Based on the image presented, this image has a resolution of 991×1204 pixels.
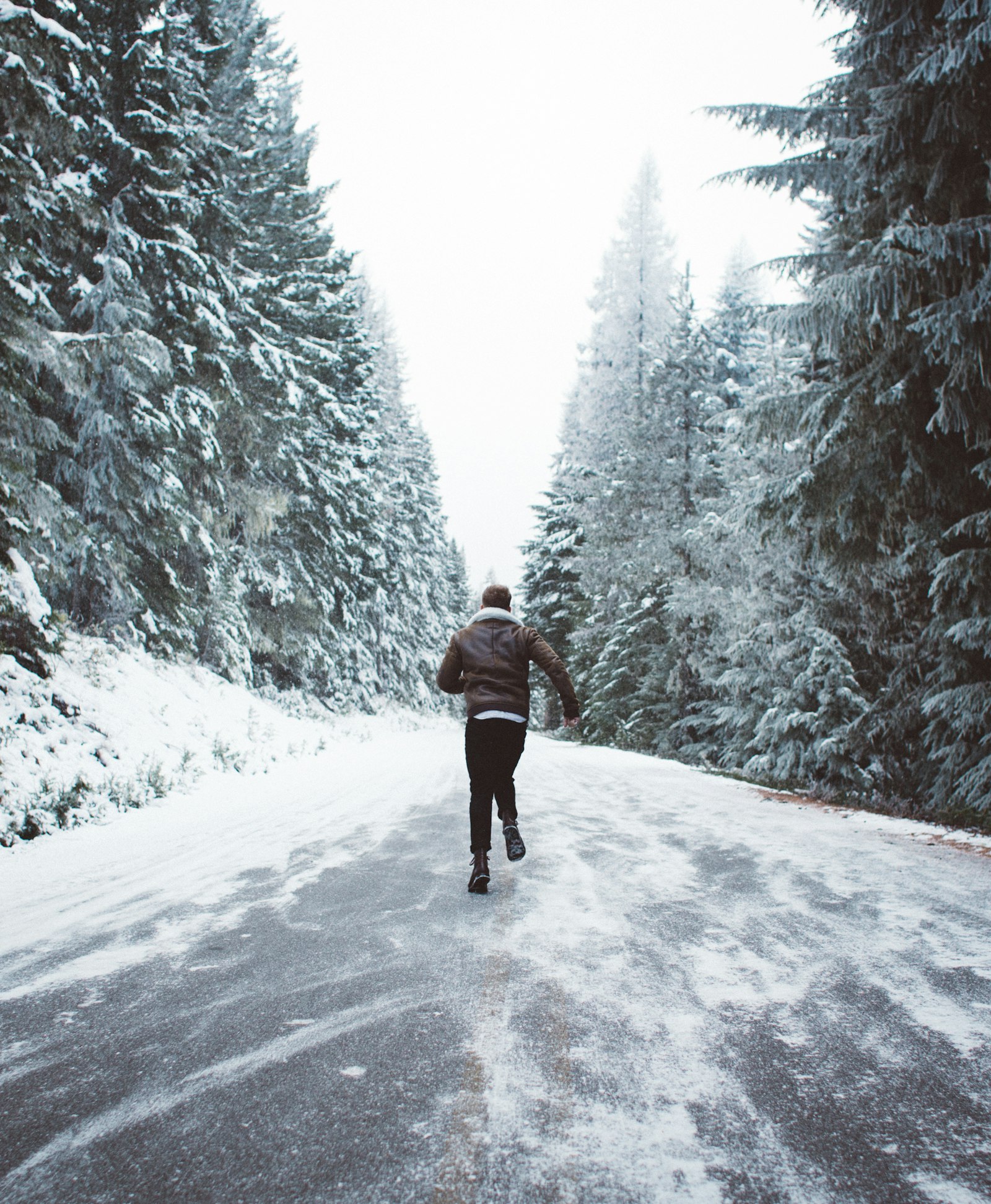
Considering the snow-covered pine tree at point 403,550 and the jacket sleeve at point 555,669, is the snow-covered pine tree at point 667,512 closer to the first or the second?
the snow-covered pine tree at point 403,550

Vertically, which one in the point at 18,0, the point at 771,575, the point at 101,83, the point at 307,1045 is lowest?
the point at 307,1045

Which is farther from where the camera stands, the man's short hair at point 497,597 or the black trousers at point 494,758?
the man's short hair at point 497,597

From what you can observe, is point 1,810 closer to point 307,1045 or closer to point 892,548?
point 307,1045

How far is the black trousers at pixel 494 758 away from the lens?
473cm

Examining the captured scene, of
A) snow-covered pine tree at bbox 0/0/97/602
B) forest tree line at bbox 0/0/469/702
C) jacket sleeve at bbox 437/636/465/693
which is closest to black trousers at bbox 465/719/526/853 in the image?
jacket sleeve at bbox 437/636/465/693

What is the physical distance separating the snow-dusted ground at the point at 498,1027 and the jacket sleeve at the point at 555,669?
1.13m

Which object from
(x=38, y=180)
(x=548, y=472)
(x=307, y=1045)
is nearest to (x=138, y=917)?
(x=307, y=1045)

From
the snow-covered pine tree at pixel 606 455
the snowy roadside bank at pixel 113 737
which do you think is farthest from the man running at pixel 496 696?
the snow-covered pine tree at pixel 606 455

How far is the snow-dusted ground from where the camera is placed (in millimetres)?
1739

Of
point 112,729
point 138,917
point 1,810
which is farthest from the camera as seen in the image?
Answer: point 112,729

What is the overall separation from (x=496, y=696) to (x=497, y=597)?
80 cm

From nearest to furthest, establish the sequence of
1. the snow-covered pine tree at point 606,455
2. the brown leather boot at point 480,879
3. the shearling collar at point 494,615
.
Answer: the brown leather boot at point 480,879
the shearling collar at point 494,615
the snow-covered pine tree at point 606,455

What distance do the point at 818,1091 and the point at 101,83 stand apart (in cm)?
1519

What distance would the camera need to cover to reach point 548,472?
3109 cm
